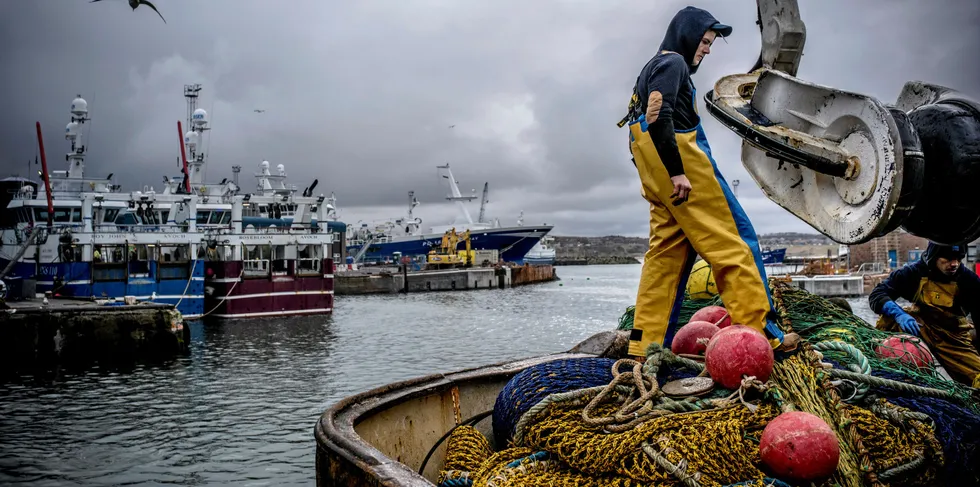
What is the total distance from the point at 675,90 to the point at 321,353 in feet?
53.7

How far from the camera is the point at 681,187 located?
312cm

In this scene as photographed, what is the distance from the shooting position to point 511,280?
198 feet

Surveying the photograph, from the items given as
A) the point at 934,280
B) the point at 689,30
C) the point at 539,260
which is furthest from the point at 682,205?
the point at 539,260

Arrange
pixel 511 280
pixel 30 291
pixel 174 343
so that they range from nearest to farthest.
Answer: pixel 174 343
pixel 30 291
pixel 511 280

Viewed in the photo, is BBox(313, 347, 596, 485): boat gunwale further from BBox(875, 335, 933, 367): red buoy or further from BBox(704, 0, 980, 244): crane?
BBox(704, 0, 980, 244): crane

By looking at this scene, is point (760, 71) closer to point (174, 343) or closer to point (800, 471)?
point (800, 471)

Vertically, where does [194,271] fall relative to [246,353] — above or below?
above

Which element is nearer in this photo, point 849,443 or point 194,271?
point 849,443

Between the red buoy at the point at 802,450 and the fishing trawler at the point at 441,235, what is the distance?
243ft

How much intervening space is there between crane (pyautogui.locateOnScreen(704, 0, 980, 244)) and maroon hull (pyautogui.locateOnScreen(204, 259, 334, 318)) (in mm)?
27755

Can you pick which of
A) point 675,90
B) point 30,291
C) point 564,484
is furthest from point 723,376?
point 30,291

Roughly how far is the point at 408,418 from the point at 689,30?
2.77m

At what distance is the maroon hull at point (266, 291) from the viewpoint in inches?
1115

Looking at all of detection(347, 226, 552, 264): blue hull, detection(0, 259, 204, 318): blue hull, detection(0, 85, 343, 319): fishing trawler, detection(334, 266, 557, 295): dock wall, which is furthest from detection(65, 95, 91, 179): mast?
detection(347, 226, 552, 264): blue hull
